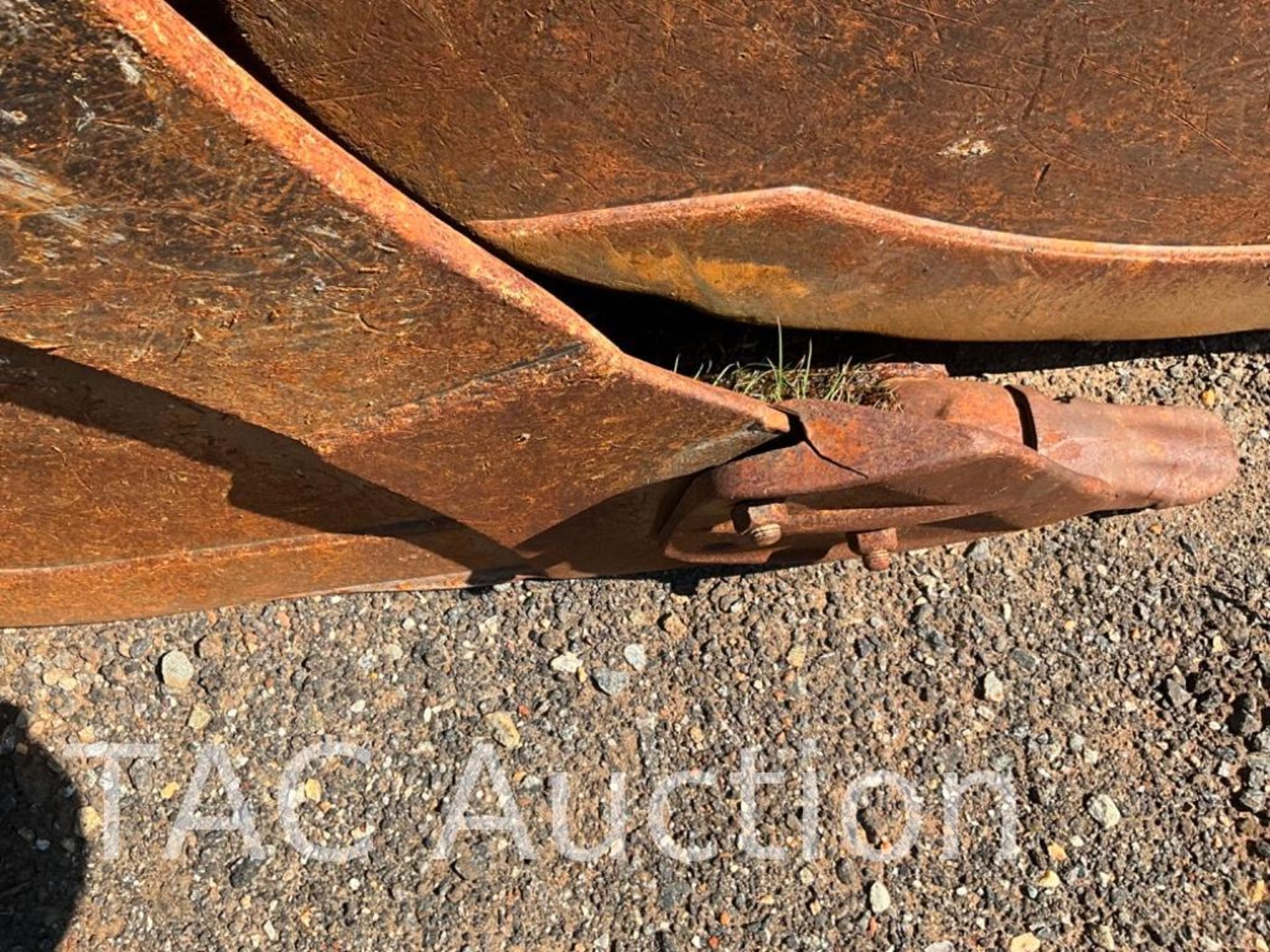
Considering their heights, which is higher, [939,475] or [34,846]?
[939,475]

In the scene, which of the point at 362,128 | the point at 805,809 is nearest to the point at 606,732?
the point at 805,809

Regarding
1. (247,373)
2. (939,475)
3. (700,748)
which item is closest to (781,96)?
(939,475)

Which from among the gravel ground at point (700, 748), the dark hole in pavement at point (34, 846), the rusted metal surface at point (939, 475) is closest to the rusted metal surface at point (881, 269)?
the rusted metal surface at point (939, 475)

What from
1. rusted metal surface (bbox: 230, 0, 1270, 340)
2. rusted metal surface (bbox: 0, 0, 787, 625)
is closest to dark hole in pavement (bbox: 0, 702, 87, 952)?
rusted metal surface (bbox: 0, 0, 787, 625)

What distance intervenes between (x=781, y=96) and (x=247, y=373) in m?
0.83

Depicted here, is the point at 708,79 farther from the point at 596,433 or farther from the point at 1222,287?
the point at 1222,287

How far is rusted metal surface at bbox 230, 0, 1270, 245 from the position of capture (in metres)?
1.46

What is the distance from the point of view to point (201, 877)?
2.09 metres

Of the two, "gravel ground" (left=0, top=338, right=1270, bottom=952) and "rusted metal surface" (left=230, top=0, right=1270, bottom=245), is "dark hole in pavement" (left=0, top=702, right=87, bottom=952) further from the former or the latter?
"rusted metal surface" (left=230, top=0, right=1270, bottom=245)

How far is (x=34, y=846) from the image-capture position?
209 cm

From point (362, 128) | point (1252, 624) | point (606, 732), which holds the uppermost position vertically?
point (362, 128)

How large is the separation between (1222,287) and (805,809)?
1276mm

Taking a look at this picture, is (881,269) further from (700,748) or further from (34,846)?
(34,846)

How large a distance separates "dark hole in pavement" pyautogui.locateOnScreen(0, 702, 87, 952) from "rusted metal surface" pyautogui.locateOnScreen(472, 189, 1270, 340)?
1392 millimetres
